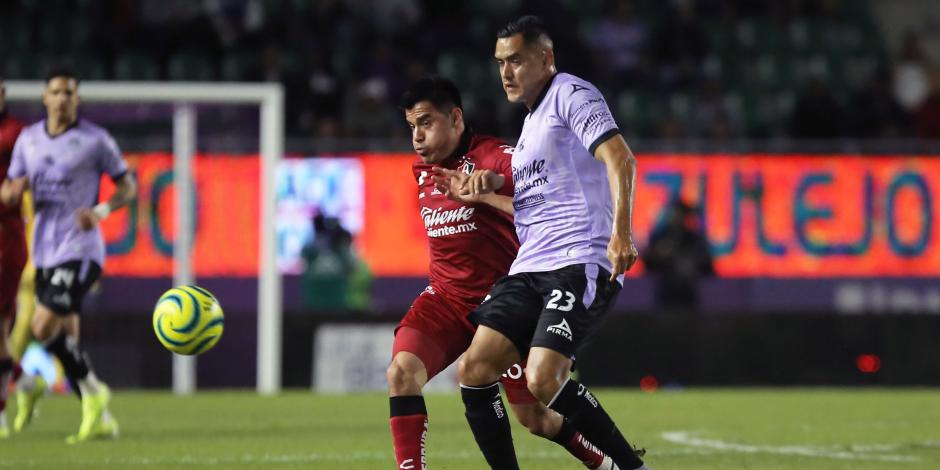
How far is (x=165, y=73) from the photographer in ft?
63.0

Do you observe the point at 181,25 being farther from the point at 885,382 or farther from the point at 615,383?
the point at 885,382

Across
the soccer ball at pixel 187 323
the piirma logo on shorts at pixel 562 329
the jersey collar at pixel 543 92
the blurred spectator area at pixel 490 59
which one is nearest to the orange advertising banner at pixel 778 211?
the blurred spectator area at pixel 490 59

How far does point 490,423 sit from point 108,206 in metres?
4.15

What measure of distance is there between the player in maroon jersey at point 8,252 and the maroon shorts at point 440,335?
4379mm

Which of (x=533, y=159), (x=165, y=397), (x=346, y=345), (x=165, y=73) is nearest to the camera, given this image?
(x=533, y=159)

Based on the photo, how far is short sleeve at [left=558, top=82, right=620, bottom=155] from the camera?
6.30m

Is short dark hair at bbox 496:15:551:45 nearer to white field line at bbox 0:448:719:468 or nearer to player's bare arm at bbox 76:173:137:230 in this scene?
white field line at bbox 0:448:719:468

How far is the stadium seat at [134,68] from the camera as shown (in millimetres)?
18969

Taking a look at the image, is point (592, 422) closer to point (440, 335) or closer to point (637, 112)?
point (440, 335)

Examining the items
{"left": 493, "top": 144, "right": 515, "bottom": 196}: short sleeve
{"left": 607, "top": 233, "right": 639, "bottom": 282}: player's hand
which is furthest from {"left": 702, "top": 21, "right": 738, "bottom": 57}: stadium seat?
{"left": 607, "top": 233, "right": 639, "bottom": 282}: player's hand

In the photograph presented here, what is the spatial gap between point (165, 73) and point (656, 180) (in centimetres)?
596

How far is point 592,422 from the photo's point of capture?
6.47 meters

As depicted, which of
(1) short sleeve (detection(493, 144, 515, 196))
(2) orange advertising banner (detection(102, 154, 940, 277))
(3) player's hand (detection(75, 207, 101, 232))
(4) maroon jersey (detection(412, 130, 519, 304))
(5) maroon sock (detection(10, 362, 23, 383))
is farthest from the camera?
(2) orange advertising banner (detection(102, 154, 940, 277))

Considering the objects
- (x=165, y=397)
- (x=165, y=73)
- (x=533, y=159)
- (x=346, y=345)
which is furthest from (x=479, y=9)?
(x=533, y=159)
